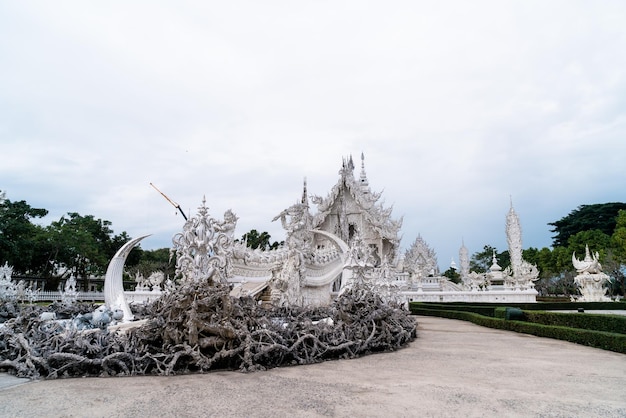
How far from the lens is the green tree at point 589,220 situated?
42531 millimetres

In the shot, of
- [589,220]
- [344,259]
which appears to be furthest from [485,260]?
[344,259]

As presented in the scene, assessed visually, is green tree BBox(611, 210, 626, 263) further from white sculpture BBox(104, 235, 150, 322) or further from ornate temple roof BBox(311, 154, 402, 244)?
white sculpture BBox(104, 235, 150, 322)

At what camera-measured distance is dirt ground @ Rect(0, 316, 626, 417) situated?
3881 millimetres

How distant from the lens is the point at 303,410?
387 centimetres

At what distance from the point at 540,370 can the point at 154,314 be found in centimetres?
605

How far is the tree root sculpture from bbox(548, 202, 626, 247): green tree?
44.7 metres

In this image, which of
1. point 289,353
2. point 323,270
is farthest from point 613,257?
point 289,353

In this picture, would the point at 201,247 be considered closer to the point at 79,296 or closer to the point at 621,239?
the point at 79,296

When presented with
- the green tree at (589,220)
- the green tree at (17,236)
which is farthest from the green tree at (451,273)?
the green tree at (17,236)

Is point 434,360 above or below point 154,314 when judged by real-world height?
below

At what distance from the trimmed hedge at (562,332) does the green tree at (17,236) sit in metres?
26.7

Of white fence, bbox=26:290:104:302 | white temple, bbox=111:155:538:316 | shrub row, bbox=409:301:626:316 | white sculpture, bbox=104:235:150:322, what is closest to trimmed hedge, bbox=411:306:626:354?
shrub row, bbox=409:301:626:316

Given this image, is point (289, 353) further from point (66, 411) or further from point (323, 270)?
point (323, 270)

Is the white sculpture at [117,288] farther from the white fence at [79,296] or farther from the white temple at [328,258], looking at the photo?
the white fence at [79,296]
